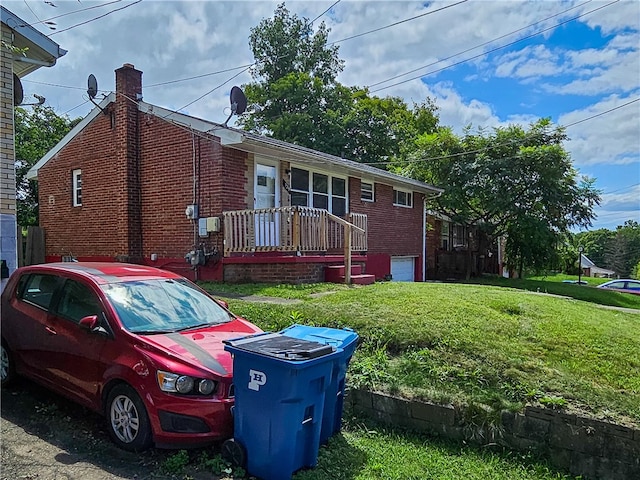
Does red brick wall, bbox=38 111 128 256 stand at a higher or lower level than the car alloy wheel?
higher

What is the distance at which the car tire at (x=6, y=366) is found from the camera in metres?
5.17

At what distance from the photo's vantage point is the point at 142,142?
1268 centimetres

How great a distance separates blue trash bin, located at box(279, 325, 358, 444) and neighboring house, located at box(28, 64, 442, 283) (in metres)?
6.02

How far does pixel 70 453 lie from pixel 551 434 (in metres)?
4.12

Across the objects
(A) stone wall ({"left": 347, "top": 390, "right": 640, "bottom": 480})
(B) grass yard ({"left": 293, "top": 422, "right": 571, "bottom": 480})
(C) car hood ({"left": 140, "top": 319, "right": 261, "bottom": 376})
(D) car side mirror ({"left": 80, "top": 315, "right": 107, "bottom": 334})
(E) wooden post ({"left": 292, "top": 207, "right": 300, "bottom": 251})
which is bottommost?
(B) grass yard ({"left": 293, "top": 422, "right": 571, "bottom": 480})

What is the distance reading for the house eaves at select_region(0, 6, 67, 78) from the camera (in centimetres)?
701

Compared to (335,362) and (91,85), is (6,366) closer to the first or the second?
(335,362)

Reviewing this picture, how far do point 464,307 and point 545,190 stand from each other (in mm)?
14898

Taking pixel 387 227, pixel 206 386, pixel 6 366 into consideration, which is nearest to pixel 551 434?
pixel 206 386

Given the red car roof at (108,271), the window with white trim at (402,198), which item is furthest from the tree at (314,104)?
the red car roof at (108,271)

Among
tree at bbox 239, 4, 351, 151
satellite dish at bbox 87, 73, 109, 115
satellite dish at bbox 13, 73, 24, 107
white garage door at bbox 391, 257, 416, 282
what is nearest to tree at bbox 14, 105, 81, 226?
satellite dish at bbox 87, 73, 109, 115

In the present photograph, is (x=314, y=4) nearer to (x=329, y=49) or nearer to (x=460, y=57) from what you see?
(x=460, y=57)

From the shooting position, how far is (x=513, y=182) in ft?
66.4

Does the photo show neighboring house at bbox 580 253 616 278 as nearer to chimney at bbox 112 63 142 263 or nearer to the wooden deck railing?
the wooden deck railing
